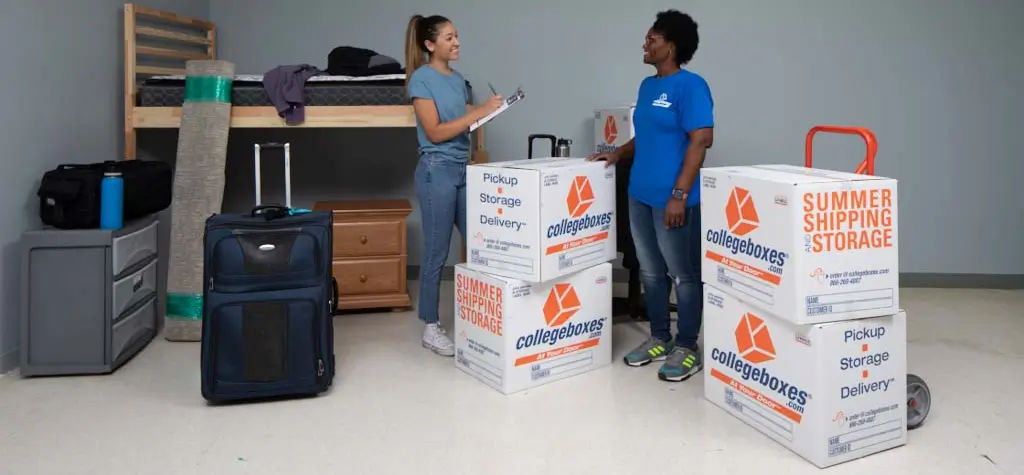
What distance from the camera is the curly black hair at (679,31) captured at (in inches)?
117

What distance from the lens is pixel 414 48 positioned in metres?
3.39

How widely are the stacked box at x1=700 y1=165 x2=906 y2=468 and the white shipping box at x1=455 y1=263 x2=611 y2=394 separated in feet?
2.43

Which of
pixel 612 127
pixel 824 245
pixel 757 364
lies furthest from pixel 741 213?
pixel 612 127

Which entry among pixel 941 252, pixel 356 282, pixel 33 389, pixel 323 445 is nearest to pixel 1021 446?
pixel 323 445

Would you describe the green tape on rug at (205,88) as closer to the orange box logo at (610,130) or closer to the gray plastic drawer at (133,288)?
the gray plastic drawer at (133,288)

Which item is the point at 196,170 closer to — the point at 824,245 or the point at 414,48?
the point at 414,48

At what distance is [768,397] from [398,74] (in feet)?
7.74

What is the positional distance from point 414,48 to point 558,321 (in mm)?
1239

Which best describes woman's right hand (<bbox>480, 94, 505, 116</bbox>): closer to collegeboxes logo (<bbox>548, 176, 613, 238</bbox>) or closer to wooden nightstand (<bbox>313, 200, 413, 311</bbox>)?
collegeboxes logo (<bbox>548, 176, 613, 238</bbox>)

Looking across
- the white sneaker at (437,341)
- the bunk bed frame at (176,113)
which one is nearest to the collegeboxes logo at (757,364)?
the white sneaker at (437,341)

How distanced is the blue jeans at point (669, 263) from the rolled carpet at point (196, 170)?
192 centimetres

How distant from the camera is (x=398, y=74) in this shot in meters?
4.05

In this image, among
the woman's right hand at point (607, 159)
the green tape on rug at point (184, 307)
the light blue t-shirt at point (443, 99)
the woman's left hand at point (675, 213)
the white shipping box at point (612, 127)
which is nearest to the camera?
the woman's left hand at point (675, 213)

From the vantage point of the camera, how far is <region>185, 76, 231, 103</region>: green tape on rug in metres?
3.83
